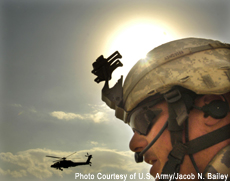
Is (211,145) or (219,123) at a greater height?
(219,123)

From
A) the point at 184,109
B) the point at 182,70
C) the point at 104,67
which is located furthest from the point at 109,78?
the point at 184,109

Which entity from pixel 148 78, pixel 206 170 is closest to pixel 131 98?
pixel 148 78

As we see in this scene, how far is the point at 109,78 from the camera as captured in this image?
3766 millimetres

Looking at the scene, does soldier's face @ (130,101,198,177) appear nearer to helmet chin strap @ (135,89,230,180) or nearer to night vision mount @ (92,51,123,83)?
helmet chin strap @ (135,89,230,180)

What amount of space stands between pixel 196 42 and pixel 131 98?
4.01 feet

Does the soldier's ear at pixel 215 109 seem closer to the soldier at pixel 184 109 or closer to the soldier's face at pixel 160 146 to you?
the soldier at pixel 184 109

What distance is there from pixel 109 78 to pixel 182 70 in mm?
1319

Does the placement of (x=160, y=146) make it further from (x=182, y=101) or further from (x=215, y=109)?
(x=215, y=109)

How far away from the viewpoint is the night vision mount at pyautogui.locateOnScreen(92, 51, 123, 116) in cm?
358

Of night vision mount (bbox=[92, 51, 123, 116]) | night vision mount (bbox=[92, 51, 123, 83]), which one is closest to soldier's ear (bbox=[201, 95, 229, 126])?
night vision mount (bbox=[92, 51, 123, 116])

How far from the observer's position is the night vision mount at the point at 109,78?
3580 millimetres

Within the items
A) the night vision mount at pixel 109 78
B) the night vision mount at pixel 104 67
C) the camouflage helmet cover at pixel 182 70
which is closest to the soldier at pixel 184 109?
the camouflage helmet cover at pixel 182 70

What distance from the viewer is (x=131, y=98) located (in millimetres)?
3205

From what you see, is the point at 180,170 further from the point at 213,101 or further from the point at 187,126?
the point at 213,101
